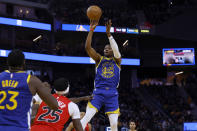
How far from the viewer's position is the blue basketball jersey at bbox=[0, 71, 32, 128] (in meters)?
3.35

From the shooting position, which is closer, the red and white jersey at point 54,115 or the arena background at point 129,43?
the red and white jersey at point 54,115

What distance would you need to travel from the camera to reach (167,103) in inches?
1090

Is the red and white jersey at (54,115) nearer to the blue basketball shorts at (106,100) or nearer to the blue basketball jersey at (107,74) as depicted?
the blue basketball shorts at (106,100)

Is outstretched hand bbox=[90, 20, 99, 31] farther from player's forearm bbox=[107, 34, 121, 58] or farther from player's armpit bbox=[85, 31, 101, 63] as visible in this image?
player's forearm bbox=[107, 34, 121, 58]

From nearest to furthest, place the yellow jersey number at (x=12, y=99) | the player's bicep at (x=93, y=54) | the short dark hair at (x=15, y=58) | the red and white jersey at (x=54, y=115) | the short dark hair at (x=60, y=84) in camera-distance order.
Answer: the yellow jersey number at (x=12, y=99), the short dark hair at (x=15, y=58), the red and white jersey at (x=54, y=115), the short dark hair at (x=60, y=84), the player's bicep at (x=93, y=54)

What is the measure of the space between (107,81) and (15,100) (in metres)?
2.95

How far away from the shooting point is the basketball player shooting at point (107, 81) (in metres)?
5.98

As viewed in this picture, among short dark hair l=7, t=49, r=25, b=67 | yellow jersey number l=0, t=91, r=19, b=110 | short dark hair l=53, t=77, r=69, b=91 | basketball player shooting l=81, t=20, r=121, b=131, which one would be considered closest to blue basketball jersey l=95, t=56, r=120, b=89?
basketball player shooting l=81, t=20, r=121, b=131

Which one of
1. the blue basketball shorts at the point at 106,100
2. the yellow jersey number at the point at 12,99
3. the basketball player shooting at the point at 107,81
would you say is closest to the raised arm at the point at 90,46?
the basketball player shooting at the point at 107,81

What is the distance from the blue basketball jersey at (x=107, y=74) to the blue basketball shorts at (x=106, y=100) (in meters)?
0.12

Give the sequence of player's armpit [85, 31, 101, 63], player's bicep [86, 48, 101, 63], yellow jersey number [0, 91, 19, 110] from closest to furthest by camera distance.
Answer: yellow jersey number [0, 91, 19, 110]
player's armpit [85, 31, 101, 63]
player's bicep [86, 48, 101, 63]

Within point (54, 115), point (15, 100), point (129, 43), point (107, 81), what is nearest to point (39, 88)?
point (15, 100)

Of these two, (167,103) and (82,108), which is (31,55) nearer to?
(82,108)

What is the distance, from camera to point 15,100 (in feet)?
11.0
